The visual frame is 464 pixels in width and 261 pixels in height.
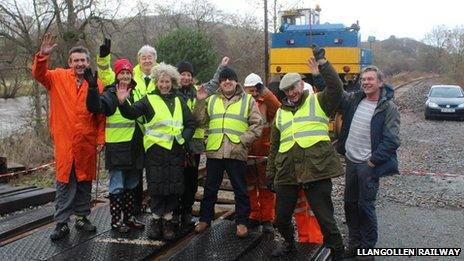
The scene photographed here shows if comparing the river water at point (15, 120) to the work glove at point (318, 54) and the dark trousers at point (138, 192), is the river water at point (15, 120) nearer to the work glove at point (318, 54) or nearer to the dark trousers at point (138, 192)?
the dark trousers at point (138, 192)

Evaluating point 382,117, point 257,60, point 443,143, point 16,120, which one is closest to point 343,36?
point 443,143

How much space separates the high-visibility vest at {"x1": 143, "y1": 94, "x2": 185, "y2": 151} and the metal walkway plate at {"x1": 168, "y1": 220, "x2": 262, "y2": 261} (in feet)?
3.41

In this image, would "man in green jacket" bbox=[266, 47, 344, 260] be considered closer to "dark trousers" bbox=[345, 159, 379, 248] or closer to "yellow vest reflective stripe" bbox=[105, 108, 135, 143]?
"dark trousers" bbox=[345, 159, 379, 248]

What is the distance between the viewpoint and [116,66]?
4.88m

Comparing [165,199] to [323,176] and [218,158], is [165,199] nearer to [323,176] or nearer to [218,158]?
[218,158]

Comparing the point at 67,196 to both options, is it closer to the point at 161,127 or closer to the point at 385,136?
the point at 161,127

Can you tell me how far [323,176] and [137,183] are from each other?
6.71ft

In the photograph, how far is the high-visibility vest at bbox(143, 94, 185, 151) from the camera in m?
4.81

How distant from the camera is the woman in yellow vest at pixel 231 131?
4.98 m

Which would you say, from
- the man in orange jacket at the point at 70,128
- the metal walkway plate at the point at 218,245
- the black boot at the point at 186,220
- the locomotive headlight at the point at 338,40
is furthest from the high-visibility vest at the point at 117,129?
the locomotive headlight at the point at 338,40

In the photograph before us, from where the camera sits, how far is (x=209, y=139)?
5.11 m

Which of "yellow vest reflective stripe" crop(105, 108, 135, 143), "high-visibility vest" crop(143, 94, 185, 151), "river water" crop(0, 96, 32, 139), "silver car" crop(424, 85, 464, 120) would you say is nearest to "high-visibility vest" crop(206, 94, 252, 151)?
"high-visibility vest" crop(143, 94, 185, 151)

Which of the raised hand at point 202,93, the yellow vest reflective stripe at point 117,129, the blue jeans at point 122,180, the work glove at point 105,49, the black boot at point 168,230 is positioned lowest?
the black boot at point 168,230

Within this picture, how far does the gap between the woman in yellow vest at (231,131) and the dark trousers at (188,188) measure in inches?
10.5
